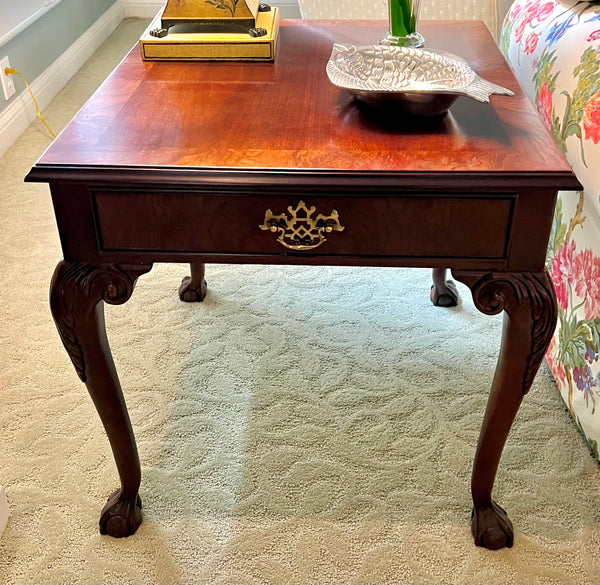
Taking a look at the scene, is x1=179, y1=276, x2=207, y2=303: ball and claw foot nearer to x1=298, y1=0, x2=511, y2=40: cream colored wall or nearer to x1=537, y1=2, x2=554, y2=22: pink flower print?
x1=537, y1=2, x2=554, y2=22: pink flower print

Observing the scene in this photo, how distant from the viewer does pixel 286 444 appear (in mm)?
1362

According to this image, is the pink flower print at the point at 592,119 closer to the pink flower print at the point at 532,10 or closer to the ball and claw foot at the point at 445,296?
the pink flower print at the point at 532,10

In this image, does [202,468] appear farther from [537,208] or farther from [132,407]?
[537,208]

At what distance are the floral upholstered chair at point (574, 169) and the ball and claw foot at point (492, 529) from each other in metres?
0.26

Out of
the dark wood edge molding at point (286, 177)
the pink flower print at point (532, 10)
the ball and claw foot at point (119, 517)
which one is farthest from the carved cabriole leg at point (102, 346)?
the pink flower print at point (532, 10)

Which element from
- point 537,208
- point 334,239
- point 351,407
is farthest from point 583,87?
point 351,407

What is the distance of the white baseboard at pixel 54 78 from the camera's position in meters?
2.50

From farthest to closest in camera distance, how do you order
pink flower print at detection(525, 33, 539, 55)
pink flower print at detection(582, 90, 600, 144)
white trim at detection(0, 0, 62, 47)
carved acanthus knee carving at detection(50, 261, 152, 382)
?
white trim at detection(0, 0, 62, 47) < pink flower print at detection(525, 33, 539, 55) < pink flower print at detection(582, 90, 600, 144) < carved acanthus knee carving at detection(50, 261, 152, 382)

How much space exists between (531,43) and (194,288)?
0.95m

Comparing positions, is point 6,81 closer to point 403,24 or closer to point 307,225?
point 403,24

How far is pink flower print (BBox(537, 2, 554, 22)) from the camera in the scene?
4.82 ft

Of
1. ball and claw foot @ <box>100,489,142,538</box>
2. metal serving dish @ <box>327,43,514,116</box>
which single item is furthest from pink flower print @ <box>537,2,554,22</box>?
ball and claw foot @ <box>100,489,142,538</box>

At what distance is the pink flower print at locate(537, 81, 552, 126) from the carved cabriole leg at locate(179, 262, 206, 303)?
2.83ft

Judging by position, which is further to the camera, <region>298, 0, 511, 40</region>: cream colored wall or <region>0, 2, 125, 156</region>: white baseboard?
<region>0, 2, 125, 156</region>: white baseboard
